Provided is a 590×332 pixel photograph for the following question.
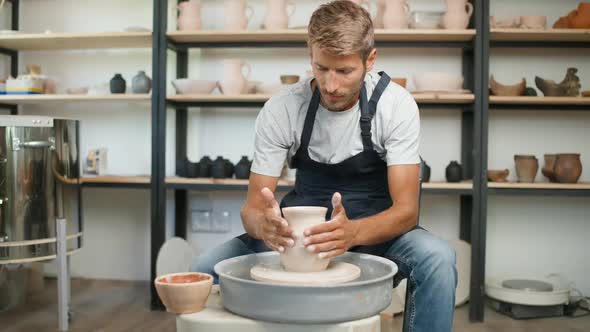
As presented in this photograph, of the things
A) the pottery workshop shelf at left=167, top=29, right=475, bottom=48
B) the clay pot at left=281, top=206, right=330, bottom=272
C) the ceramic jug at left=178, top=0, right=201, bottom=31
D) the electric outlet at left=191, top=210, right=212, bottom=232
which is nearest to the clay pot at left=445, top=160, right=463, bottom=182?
the pottery workshop shelf at left=167, top=29, right=475, bottom=48

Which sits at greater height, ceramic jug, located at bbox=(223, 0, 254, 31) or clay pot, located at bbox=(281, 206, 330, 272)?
ceramic jug, located at bbox=(223, 0, 254, 31)

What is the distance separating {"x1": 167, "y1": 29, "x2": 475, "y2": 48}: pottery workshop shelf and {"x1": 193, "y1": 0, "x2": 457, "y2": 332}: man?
1.06 metres

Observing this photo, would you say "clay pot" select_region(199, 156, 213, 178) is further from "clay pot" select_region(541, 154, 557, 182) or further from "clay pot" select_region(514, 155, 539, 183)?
"clay pot" select_region(541, 154, 557, 182)

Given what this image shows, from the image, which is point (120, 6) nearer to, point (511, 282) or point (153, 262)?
point (153, 262)

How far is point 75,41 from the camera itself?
10.6 feet

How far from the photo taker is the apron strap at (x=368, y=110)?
1777 mm

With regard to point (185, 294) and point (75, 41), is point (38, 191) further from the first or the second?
point (185, 294)

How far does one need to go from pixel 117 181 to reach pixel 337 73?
1.78 metres

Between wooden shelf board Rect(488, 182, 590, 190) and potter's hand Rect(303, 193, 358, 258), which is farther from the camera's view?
wooden shelf board Rect(488, 182, 590, 190)

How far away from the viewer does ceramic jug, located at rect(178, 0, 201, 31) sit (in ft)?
9.85

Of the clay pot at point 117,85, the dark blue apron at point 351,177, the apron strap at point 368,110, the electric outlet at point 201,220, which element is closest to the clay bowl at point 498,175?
the dark blue apron at point 351,177

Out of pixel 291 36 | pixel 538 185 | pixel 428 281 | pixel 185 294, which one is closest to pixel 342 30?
pixel 428 281

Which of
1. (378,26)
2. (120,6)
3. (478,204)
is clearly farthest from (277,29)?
(478,204)

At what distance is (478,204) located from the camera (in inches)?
111
